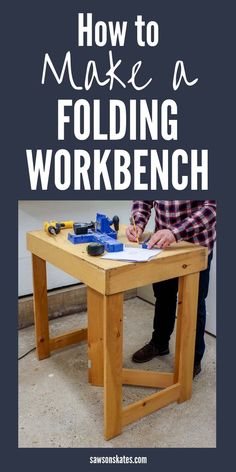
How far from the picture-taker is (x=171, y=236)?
1488 mm

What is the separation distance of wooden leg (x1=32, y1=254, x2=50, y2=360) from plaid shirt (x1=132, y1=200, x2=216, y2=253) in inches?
20.8

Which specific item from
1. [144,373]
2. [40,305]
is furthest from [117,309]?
[40,305]

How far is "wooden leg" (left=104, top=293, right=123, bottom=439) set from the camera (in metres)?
1.31

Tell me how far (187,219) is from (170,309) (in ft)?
1.82

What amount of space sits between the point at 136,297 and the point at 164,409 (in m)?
1.22

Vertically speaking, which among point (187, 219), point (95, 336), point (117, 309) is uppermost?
point (187, 219)

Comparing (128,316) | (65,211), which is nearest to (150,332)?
(128,316)

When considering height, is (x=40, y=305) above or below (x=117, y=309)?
below

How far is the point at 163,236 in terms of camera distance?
1487 millimetres

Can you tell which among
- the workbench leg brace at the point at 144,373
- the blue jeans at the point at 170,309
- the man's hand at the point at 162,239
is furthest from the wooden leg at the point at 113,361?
the blue jeans at the point at 170,309

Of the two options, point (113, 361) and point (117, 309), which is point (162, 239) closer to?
point (117, 309)

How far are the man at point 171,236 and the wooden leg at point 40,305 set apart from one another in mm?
464

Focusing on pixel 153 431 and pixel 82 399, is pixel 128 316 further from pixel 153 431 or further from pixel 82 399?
pixel 153 431

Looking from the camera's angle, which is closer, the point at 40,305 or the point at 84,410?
the point at 84,410
